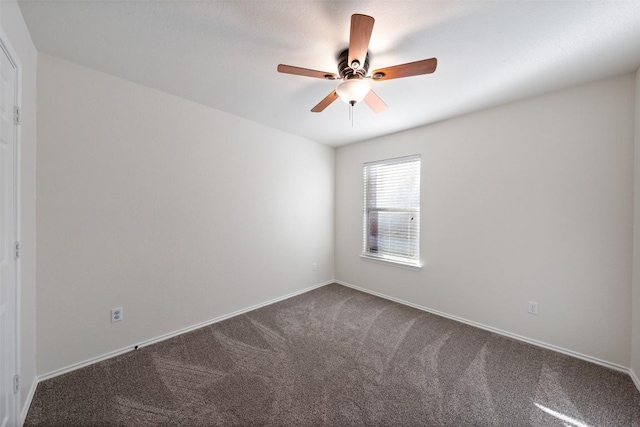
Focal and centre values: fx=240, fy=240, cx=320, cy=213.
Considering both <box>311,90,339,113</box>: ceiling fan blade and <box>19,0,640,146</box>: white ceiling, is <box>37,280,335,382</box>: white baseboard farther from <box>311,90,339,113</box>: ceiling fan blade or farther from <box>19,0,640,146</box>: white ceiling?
<box>311,90,339,113</box>: ceiling fan blade

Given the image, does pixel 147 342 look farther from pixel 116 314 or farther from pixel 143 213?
pixel 143 213

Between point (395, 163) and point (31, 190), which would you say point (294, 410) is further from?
point (395, 163)

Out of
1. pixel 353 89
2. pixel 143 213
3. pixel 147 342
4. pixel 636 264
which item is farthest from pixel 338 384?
pixel 636 264

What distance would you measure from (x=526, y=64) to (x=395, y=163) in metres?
1.73

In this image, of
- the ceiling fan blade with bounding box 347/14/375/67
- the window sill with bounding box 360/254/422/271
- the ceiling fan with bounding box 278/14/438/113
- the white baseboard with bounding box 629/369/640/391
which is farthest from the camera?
the window sill with bounding box 360/254/422/271

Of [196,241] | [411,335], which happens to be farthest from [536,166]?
[196,241]

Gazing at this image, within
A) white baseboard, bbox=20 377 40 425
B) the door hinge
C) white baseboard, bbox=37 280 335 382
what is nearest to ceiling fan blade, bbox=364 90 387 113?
the door hinge

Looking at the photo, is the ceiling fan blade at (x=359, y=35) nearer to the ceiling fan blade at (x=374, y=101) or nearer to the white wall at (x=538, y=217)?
the ceiling fan blade at (x=374, y=101)

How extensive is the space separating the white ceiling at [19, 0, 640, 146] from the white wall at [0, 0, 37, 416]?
149mm

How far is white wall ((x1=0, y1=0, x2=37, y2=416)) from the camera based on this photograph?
4.73 feet

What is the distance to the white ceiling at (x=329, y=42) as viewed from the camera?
1.35 metres

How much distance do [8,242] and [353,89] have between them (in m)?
2.16

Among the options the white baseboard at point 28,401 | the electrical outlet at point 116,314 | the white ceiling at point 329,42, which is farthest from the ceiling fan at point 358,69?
the white baseboard at point 28,401

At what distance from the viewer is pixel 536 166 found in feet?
7.49
